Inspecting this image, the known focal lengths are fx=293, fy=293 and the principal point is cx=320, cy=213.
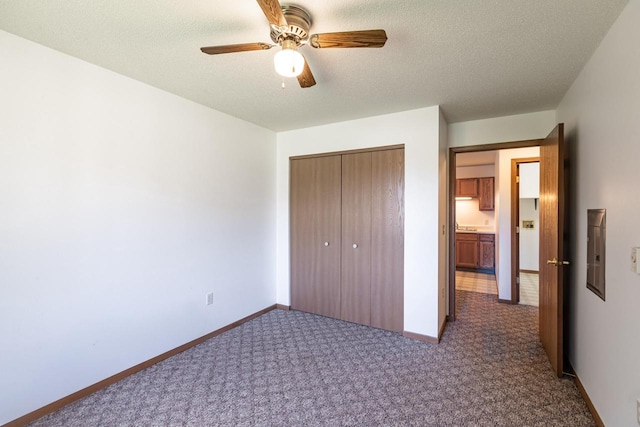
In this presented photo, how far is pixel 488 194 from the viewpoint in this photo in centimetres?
643

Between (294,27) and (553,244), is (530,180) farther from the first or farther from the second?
(294,27)

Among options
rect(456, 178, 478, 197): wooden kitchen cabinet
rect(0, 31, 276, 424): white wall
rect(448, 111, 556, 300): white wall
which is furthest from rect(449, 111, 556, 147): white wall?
rect(456, 178, 478, 197): wooden kitchen cabinet

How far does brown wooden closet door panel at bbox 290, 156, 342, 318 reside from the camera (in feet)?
11.6

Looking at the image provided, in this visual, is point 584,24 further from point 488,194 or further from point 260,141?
point 488,194

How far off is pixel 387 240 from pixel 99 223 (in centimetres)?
258

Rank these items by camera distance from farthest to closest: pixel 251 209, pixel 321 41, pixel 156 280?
pixel 251 209
pixel 156 280
pixel 321 41

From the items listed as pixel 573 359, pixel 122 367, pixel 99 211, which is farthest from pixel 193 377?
pixel 573 359

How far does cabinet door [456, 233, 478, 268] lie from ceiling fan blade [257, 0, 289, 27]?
20.0ft

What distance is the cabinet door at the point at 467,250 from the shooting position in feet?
20.4

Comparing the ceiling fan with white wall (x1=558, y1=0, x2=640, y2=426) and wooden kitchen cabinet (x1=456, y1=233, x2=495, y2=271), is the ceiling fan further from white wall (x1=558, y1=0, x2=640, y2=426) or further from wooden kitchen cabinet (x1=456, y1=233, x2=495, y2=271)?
wooden kitchen cabinet (x1=456, y1=233, x2=495, y2=271)

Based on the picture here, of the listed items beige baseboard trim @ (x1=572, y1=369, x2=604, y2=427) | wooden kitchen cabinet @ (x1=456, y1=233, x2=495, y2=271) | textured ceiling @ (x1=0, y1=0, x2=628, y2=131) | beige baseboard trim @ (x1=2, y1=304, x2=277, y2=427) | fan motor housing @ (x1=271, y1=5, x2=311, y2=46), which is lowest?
beige baseboard trim @ (x1=2, y1=304, x2=277, y2=427)

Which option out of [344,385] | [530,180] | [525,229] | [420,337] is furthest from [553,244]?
[525,229]

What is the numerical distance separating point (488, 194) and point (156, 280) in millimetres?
6496

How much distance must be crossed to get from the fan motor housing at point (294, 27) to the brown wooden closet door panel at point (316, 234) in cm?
196
